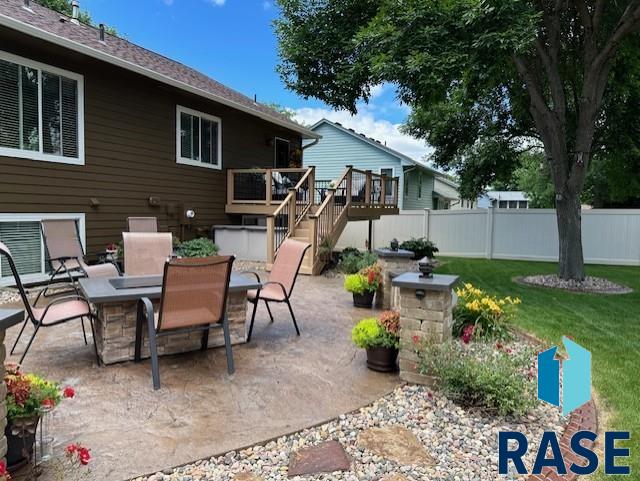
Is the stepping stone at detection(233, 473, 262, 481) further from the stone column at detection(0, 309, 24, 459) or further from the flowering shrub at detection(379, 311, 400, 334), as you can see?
the flowering shrub at detection(379, 311, 400, 334)

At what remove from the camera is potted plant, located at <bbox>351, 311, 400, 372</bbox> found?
11.6ft

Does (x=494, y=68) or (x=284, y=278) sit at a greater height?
(x=494, y=68)

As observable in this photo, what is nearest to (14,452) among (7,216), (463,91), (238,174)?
(7,216)

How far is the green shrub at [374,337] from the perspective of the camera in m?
3.52

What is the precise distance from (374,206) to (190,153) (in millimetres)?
5201

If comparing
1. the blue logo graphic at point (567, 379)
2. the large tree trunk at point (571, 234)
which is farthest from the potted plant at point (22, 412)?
the large tree trunk at point (571, 234)

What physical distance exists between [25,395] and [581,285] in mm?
9166

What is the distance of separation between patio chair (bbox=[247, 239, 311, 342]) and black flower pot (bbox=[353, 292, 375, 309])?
1.45m

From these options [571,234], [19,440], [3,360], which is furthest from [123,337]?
[571,234]

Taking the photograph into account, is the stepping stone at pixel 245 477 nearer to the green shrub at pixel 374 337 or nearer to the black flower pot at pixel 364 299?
the green shrub at pixel 374 337

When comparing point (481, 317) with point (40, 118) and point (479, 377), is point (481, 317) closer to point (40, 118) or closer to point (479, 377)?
point (479, 377)

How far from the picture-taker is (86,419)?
265 cm

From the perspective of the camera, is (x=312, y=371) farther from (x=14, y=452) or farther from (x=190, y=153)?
(x=190, y=153)

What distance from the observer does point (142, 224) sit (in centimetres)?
823
